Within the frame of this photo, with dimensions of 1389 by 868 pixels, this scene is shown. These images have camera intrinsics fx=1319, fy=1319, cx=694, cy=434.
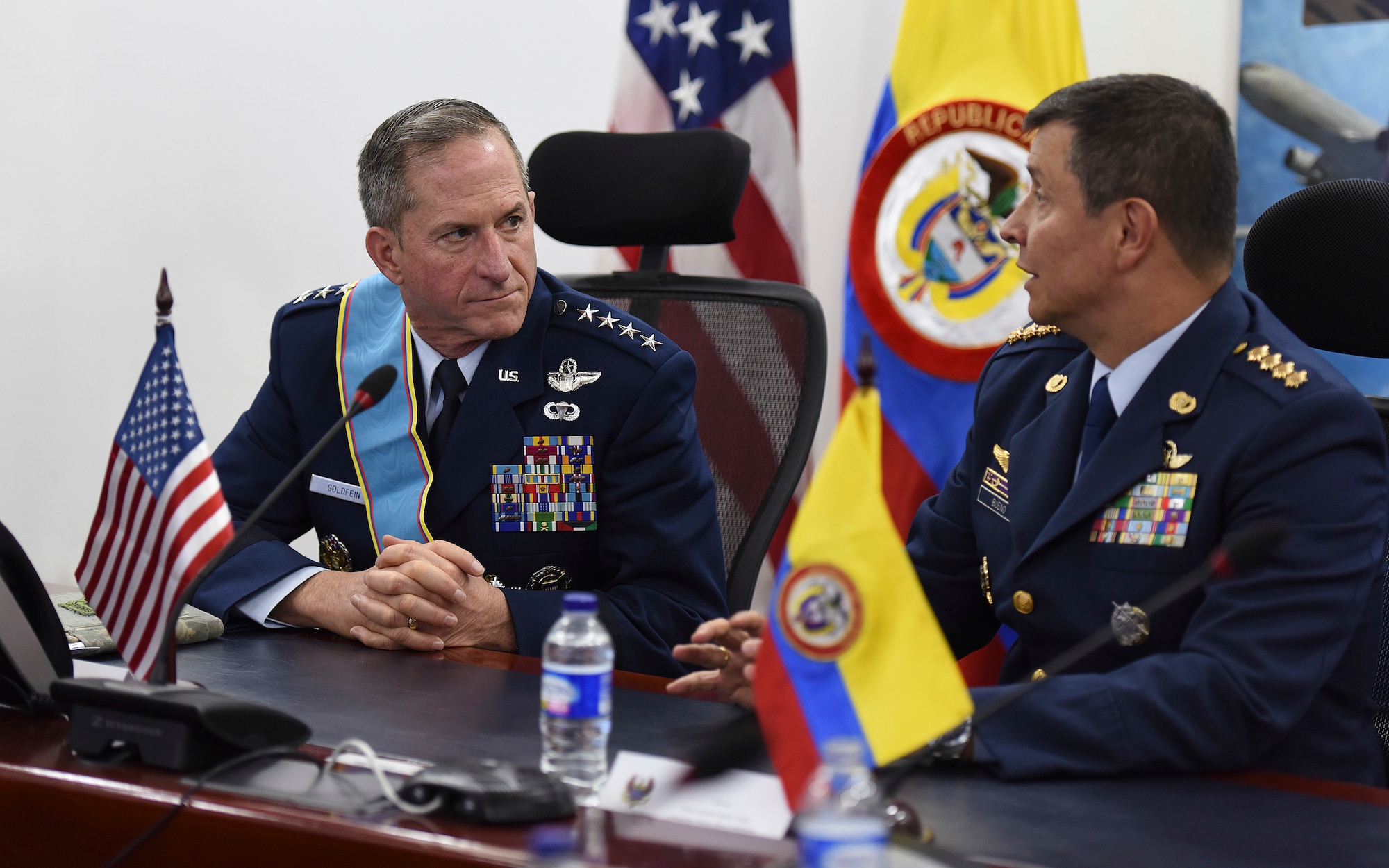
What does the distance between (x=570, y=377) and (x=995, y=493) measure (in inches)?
25.2

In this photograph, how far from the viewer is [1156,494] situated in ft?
4.55

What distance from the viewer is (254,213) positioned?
3730 millimetres

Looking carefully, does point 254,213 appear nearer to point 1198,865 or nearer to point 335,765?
point 335,765

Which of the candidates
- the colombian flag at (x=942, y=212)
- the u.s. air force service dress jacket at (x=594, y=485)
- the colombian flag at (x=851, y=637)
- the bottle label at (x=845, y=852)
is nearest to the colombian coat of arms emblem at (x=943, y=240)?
the colombian flag at (x=942, y=212)

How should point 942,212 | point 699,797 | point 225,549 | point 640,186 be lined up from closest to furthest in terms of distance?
1. point 699,797
2. point 225,549
3. point 640,186
4. point 942,212

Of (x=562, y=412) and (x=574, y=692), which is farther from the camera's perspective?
(x=562, y=412)

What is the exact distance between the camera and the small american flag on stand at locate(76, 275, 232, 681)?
48.7 inches

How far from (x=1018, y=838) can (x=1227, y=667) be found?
0.35m

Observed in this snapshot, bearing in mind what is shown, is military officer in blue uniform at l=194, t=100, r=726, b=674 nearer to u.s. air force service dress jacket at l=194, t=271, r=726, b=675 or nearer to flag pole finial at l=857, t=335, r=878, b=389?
u.s. air force service dress jacket at l=194, t=271, r=726, b=675

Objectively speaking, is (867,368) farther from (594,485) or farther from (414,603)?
(594,485)

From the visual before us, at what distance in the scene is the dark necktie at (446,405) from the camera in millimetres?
1870

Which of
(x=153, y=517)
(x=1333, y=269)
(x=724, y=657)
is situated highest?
(x=1333, y=269)

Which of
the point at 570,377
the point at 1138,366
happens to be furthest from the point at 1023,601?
the point at 570,377

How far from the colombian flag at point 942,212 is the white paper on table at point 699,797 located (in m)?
1.84
